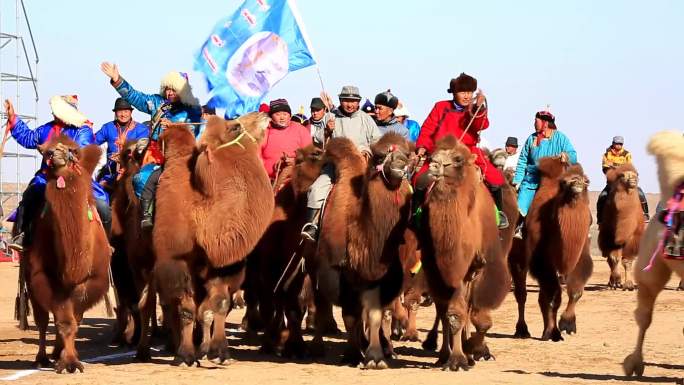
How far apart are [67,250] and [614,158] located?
52.6ft

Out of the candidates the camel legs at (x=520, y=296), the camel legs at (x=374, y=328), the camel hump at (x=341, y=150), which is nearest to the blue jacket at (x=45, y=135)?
the camel hump at (x=341, y=150)

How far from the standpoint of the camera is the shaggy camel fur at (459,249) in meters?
10.8

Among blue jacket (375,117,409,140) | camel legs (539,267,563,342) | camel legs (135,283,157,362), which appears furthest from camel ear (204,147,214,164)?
camel legs (539,267,563,342)

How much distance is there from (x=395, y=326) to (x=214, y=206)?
391 cm

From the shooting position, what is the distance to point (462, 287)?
11172mm

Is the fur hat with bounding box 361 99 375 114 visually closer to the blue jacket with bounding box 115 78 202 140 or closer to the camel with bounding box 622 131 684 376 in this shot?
the blue jacket with bounding box 115 78 202 140

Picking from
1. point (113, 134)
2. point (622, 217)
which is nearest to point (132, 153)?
point (113, 134)

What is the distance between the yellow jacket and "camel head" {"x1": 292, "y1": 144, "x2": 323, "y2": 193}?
13.2 m

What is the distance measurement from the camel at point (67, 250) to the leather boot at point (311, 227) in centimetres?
Result: 181

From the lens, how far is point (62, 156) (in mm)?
10898

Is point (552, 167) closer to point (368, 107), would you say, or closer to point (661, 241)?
point (368, 107)

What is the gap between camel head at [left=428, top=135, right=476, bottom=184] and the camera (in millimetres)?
10703

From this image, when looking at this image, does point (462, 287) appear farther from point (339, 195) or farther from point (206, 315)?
point (206, 315)

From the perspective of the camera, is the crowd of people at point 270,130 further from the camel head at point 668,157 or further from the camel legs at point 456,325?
the camel head at point 668,157
